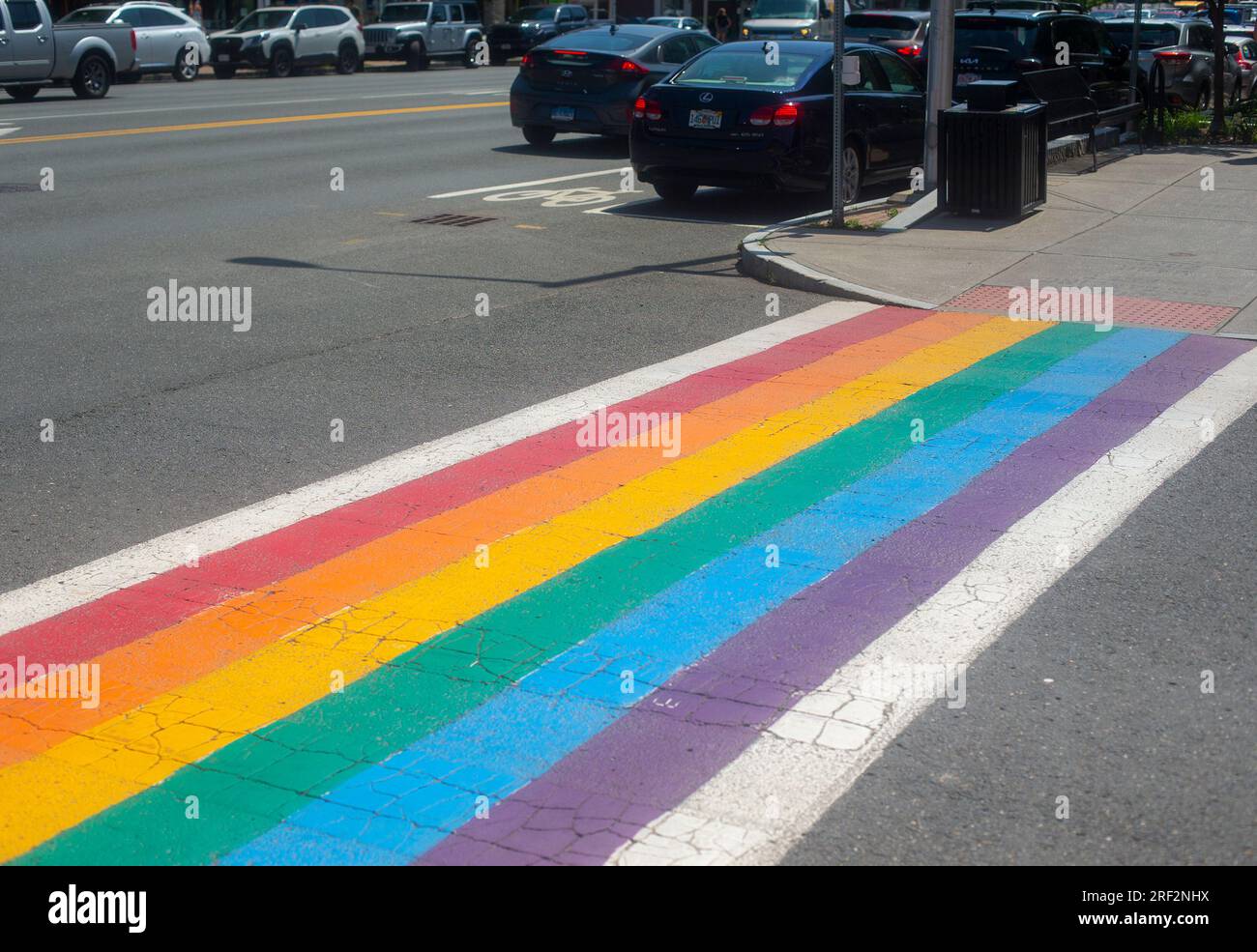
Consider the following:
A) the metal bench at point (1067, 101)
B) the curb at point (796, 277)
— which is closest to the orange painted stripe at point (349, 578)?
the curb at point (796, 277)

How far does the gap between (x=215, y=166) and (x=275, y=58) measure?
76.6 ft

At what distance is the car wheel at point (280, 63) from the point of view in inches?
1567

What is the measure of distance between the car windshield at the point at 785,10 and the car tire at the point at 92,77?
15038 millimetres

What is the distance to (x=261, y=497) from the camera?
22.8 feet

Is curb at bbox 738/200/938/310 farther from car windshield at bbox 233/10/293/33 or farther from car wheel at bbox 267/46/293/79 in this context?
car windshield at bbox 233/10/293/33

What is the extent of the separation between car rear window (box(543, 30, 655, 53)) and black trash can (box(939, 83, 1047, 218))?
732cm

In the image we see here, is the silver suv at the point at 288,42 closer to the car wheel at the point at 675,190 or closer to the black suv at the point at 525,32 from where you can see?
the black suv at the point at 525,32

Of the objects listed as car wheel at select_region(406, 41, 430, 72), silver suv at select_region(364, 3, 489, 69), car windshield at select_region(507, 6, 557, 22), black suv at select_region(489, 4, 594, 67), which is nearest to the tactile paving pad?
silver suv at select_region(364, 3, 489, 69)

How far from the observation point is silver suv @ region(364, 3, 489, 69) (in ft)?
149

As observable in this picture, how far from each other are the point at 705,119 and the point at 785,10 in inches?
854
